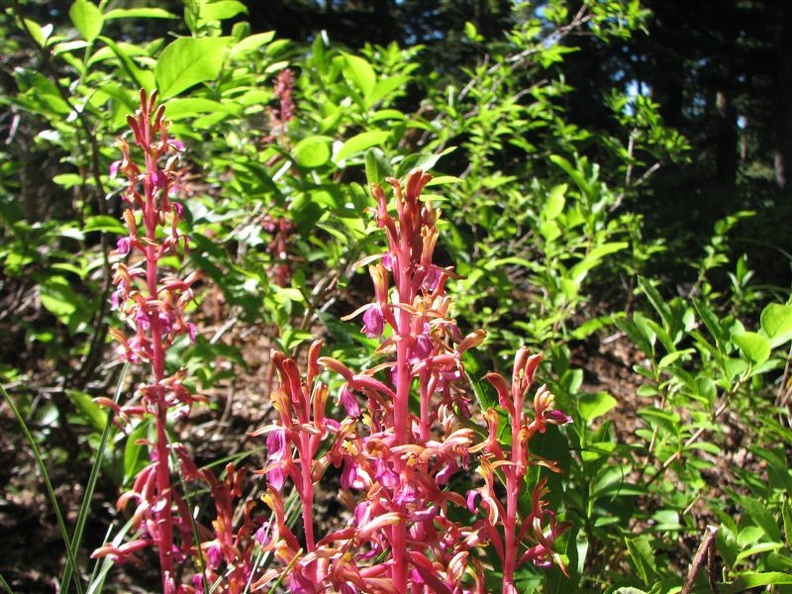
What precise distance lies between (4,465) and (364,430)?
1.43m

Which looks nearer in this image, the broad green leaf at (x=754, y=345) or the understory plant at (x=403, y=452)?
the understory plant at (x=403, y=452)

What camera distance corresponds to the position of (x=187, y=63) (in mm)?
1306

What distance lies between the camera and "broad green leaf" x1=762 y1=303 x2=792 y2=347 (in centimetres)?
117

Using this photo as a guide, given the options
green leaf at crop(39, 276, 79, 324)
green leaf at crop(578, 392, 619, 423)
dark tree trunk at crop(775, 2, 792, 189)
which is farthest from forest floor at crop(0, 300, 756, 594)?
dark tree trunk at crop(775, 2, 792, 189)

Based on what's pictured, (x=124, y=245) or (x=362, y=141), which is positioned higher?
(x=362, y=141)

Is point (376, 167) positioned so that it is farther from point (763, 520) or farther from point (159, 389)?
point (763, 520)

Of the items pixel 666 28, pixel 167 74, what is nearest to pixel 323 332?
pixel 167 74

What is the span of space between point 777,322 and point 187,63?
1.27m

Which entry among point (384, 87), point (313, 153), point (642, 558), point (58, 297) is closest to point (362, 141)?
point (313, 153)

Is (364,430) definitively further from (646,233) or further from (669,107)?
(669,107)

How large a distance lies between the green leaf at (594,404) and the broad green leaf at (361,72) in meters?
0.97

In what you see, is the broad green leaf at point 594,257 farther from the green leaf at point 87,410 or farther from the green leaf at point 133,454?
the green leaf at point 87,410

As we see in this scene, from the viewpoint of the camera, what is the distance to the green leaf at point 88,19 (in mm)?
1471

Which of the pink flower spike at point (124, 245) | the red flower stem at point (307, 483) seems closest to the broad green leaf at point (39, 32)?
the pink flower spike at point (124, 245)
